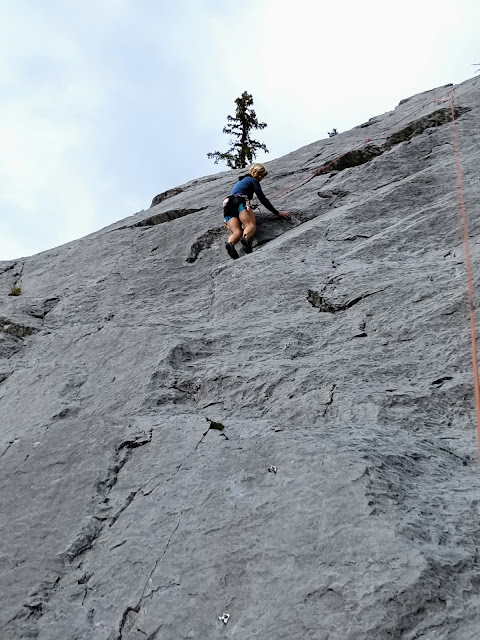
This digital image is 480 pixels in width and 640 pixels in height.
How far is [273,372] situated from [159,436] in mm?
1065

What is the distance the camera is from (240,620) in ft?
9.06

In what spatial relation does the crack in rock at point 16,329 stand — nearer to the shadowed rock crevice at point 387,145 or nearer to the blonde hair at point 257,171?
the blonde hair at point 257,171

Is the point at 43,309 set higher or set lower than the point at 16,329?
higher

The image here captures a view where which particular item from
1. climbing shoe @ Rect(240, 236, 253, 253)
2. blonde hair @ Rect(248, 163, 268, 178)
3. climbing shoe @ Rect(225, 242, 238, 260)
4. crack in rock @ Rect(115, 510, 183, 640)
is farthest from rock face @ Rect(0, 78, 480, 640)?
blonde hair @ Rect(248, 163, 268, 178)

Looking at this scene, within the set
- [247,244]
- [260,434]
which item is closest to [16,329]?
[247,244]

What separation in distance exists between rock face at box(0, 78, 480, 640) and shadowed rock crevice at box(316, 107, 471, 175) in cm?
117

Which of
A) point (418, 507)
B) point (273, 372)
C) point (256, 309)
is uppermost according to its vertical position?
point (256, 309)

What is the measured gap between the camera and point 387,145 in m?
9.40

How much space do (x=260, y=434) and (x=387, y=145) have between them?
22.2 ft

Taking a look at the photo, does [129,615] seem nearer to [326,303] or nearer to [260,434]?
[260,434]

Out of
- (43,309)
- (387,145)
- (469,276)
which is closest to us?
(469,276)

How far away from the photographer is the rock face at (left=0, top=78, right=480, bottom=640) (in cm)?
283

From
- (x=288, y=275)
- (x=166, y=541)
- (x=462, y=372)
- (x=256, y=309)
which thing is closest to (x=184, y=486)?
(x=166, y=541)

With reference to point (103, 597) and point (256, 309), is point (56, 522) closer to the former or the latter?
point (103, 597)
